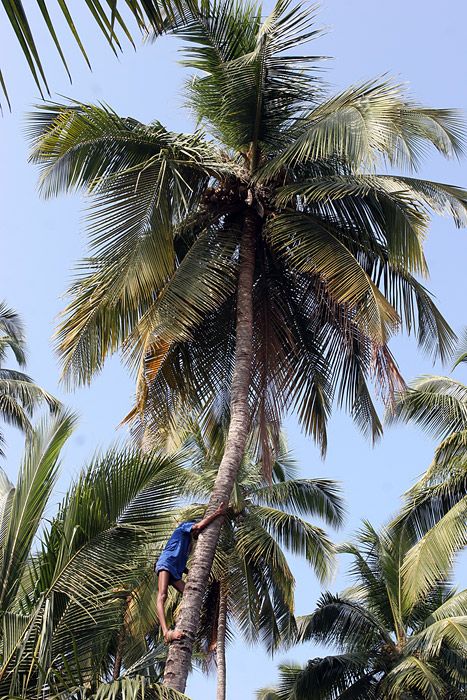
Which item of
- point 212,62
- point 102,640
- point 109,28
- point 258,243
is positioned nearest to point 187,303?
point 258,243

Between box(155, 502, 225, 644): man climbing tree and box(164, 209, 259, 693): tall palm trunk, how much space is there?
0.39 feet

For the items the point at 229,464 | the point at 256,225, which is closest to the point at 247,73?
the point at 256,225

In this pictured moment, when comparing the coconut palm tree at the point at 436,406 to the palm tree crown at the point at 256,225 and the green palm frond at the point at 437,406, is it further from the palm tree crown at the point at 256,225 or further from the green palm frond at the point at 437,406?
the palm tree crown at the point at 256,225

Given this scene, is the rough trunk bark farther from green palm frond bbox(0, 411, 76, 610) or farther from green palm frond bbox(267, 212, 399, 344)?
green palm frond bbox(0, 411, 76, 610)

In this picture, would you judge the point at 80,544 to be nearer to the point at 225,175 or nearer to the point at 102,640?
the point at 102,640

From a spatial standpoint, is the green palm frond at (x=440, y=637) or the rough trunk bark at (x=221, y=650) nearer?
the green palm frond at (x=440, y=637)

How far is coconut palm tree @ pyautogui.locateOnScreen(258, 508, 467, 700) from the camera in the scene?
17031 millimetres

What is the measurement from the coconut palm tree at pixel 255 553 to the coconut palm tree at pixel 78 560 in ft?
31.8

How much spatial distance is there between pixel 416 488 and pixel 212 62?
1061 centimetres

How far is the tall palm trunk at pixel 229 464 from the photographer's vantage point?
24.0ft

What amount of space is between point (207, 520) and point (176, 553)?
559mm

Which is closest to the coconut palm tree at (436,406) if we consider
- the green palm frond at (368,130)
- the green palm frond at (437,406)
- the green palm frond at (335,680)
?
the green palm frond at (437,406)

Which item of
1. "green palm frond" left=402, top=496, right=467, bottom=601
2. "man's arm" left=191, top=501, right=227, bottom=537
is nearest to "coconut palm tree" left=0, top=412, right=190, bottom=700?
"man's arm" left=191, top=501, right=227, bottom=537

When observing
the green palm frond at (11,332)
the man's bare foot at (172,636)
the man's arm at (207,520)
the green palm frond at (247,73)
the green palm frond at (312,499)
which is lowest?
the man's bare foot at (172,636)
